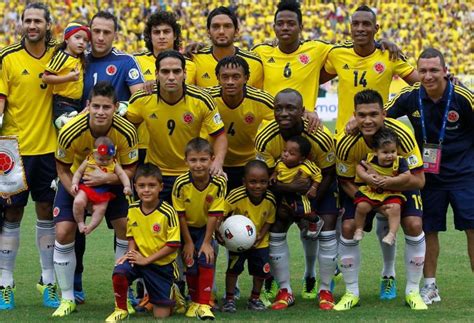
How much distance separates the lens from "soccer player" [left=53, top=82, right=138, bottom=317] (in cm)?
785

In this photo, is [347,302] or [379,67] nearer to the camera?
[347,302]

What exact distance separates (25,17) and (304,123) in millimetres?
2645

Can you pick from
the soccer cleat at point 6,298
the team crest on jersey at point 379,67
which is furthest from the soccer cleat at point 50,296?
the team crest on jersey at point 379,67

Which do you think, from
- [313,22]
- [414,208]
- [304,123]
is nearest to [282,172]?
[304,123]

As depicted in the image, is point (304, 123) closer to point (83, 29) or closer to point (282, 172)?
point (282, 172)

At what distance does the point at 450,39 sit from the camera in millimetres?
37469

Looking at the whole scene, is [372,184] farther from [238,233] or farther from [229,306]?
[229,306]

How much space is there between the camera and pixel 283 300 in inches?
330

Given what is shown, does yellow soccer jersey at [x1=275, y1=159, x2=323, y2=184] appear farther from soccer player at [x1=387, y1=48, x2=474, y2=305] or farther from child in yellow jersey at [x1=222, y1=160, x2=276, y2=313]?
soccer player at [x1=387, y1=48, x2=474, y2=305]

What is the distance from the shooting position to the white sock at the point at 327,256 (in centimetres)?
840

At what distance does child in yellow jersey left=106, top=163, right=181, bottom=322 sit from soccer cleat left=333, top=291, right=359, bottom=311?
141cm

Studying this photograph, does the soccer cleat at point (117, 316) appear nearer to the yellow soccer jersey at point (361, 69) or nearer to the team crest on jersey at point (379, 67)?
the yellow soccer jersey at point (361, 69)

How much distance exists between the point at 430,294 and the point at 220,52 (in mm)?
2919

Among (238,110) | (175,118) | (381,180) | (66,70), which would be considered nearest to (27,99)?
(66,70)
